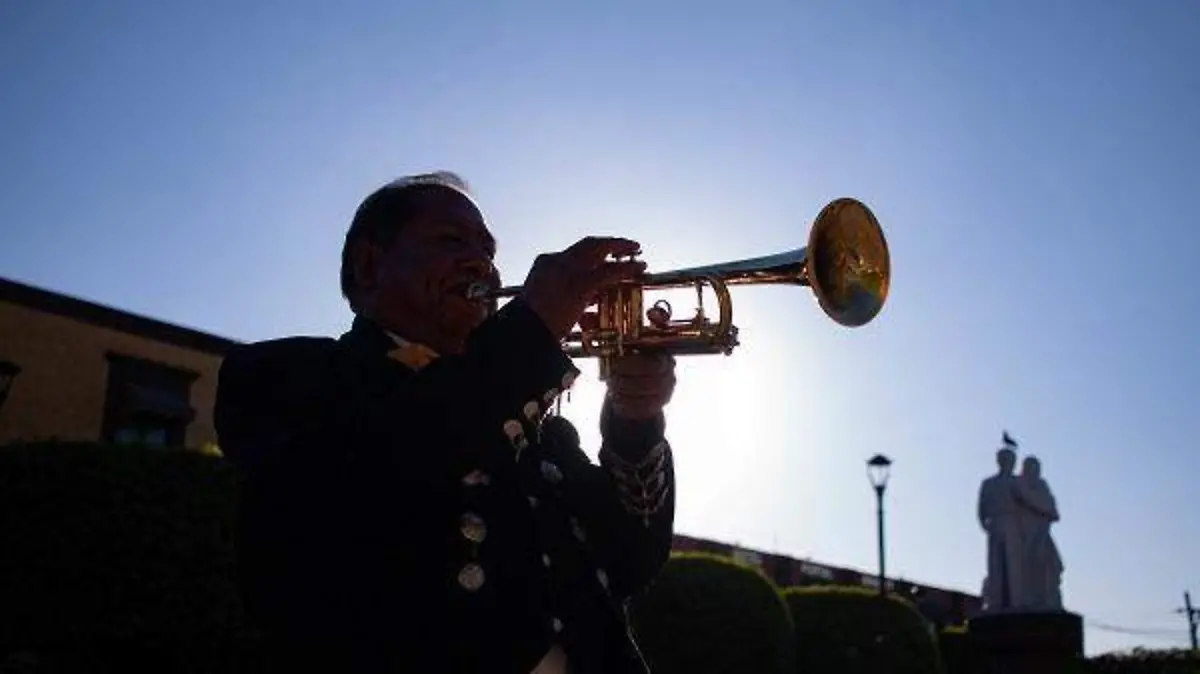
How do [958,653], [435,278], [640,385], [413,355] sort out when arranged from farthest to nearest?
1. [958,653]
2. [640,385]
3. [435,278]
4. [413,355]

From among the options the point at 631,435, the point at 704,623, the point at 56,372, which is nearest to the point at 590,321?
the point at 631,435

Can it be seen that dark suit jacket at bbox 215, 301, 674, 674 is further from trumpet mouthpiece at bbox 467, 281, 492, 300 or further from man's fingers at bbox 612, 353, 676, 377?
man's fingers at bbox 612, 353, 676, 377

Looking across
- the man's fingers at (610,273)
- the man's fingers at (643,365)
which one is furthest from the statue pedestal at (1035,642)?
the man's fingers at (610,273)

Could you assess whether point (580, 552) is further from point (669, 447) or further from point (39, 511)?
point (39, 511)

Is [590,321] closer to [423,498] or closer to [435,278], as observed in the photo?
[435,278]

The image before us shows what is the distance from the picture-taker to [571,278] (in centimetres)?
296

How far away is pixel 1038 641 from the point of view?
1955 cm

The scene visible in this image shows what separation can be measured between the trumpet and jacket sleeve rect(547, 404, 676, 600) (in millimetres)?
350

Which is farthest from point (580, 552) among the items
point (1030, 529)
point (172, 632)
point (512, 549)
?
point (1030, 529)

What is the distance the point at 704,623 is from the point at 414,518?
49.7ft

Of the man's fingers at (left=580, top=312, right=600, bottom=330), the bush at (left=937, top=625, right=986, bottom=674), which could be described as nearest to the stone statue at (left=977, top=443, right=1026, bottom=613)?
the bush at (left=937, top=625, right=986, bottom=674)

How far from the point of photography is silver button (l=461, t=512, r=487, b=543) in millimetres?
2822

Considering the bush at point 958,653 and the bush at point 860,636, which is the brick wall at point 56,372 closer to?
the bush at point 860,636

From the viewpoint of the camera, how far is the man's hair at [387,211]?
11.6ft
